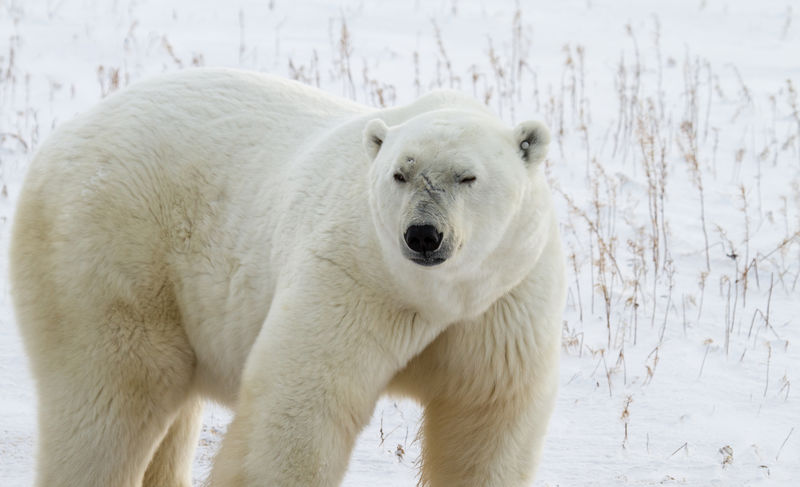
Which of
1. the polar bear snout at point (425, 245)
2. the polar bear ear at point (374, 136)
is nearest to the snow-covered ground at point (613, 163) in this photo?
the polar bear ear at point (374, 136)

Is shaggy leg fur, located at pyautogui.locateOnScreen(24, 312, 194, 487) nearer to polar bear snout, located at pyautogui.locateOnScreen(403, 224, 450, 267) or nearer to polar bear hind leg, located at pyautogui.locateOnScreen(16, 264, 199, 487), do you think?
polar bear hind leg, located at pyautogui.locateOnScreen(16, 264, 199, 487)

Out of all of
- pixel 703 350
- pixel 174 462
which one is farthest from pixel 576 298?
pixel 174 462

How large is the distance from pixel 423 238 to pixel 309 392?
67 centimetres

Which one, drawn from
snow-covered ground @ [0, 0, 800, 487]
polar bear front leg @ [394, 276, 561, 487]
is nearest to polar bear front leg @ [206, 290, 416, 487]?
polar bear front leg @ [394, 276, 561, 487]

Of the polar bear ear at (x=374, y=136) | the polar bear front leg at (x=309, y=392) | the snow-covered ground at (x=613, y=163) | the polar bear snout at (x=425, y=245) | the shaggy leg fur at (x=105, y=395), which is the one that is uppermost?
the polar bear ear at (x=374, y=136)

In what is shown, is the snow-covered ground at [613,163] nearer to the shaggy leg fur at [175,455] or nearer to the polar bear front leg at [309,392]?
the shaggy leg fur at [175,455]

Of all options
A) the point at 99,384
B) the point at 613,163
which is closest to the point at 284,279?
the point at 99,384

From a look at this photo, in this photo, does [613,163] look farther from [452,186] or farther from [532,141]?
[452,186]

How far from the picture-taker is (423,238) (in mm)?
2793

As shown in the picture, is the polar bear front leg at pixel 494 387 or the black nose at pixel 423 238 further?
the polar bear front leg at pixel 494 387

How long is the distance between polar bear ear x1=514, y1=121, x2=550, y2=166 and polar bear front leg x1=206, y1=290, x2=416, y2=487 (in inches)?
26.5

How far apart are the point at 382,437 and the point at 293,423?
5.67 ft

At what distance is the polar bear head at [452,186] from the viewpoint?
9.29 ft

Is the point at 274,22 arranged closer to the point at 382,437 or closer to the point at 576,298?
the point at 576,298
